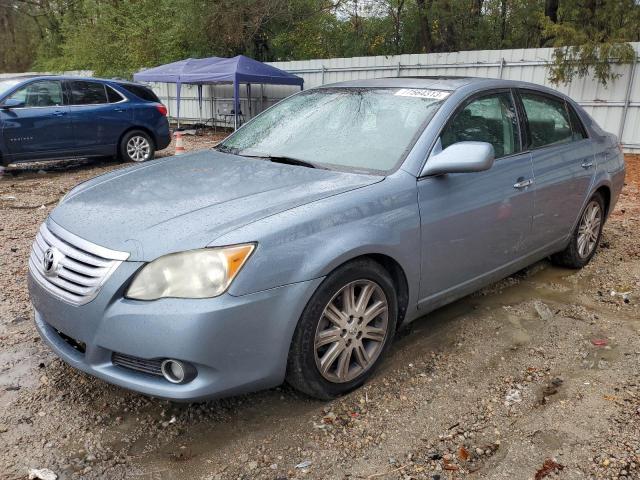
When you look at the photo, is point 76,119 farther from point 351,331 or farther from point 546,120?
point 351,331

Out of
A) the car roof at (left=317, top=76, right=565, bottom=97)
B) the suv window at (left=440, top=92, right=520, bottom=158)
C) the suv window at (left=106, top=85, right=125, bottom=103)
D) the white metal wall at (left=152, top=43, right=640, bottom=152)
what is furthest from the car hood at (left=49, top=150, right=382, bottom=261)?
the white metal wall at (left=152, top=43, right=640, bottom=152)

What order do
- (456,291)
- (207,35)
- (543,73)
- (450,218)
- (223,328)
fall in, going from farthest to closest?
1. (207,35)
2. (543,73)
3. (456,291)
4. (450,218)
5. (223,328)

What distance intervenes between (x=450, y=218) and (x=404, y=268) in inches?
17.8

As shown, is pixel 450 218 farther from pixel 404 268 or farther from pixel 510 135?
pixel 510 135

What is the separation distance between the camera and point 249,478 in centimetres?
229

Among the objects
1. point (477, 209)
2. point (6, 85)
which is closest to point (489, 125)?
point (477, 209)

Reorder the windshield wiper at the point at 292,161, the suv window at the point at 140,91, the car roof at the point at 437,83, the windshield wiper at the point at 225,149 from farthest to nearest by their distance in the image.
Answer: the suv window at the point at 140,91 → the windshield wiper at the point at 225,149 → the car roof at the point at 437,83 → the windshield wiper at the point at 292,161

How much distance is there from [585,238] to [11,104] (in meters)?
8.32

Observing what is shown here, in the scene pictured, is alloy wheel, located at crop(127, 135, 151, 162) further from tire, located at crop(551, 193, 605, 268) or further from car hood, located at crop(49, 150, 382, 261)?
tire, located at crop(551, 193, 605, 268)

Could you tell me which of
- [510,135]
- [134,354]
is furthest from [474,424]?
[510,135]

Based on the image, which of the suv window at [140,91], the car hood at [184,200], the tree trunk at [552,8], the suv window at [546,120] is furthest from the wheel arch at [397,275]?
the tree trunk at [552,8]

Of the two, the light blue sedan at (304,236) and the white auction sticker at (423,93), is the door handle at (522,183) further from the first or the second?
the white auction sticker at (423,93)

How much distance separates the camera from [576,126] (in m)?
4.51

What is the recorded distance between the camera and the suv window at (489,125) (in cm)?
334
